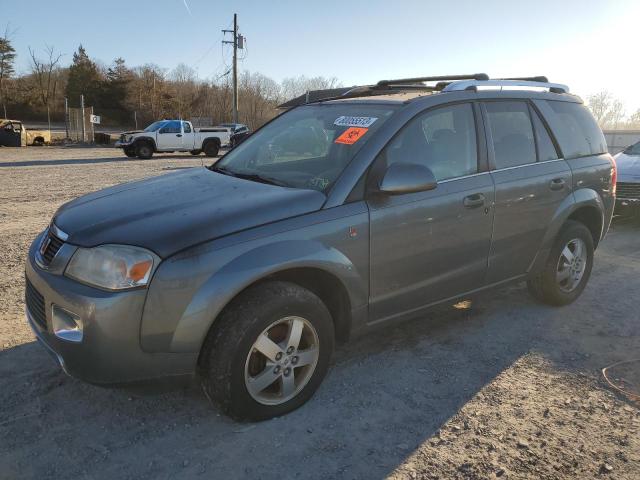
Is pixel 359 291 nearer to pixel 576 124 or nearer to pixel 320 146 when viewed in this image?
pixel 320 146

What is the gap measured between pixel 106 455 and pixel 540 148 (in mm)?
3697

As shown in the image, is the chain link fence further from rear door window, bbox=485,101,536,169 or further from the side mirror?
the side mirror

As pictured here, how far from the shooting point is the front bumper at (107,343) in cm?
247

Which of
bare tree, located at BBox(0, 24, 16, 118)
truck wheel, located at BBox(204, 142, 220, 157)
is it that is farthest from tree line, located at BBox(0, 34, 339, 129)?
truck wheel, located at BBox(204, 142, 220, 157)

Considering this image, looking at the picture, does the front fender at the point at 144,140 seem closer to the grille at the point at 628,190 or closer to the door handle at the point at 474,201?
the grille at the point at 628,190

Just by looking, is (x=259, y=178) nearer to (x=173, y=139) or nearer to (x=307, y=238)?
(x=307, y=238)

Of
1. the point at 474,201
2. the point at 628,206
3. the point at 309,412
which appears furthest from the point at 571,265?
the point at 628,206

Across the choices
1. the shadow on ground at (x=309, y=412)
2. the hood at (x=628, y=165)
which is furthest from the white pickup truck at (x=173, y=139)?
the shadow on ground at (x=309, y=412)

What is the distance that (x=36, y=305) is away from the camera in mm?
2887

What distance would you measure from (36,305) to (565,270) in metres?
4.05

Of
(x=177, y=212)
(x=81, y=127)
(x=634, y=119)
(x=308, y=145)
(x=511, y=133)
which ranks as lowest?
(x=177, y=212)

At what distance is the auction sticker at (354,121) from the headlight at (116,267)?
1624mm

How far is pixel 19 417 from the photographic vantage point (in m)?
Result: 2.92

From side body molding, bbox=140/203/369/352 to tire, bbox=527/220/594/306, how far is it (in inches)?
89.8
